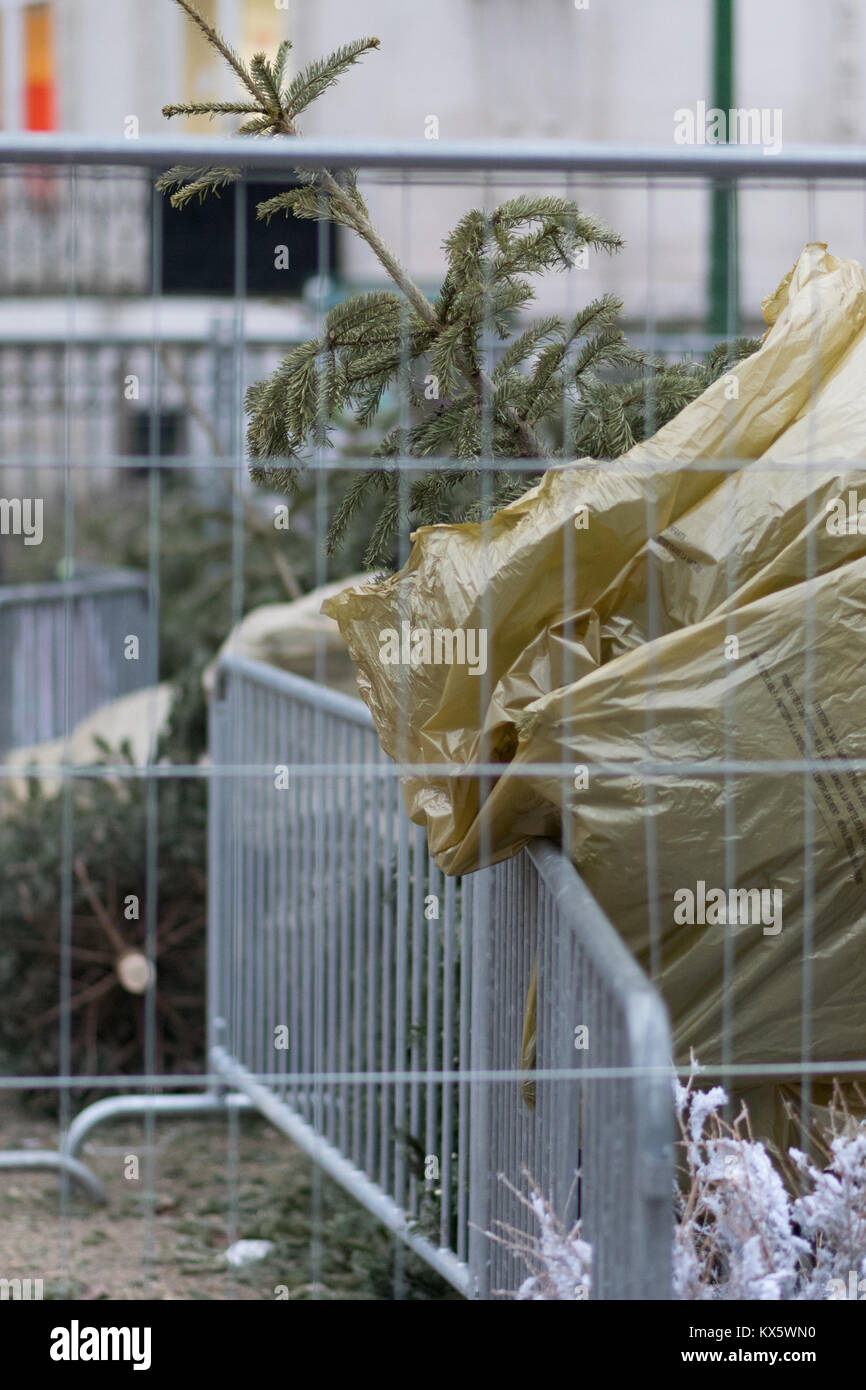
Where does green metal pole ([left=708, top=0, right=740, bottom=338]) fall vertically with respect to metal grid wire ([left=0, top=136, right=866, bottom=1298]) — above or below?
above

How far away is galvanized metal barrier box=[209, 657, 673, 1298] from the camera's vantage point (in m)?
1.73

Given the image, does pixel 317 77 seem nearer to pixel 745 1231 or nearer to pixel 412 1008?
pixel 412 1008

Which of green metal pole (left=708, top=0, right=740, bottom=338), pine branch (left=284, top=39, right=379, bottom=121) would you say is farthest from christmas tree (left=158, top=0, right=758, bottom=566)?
green metal pole (left=708, top=0, right=740, bottom=338)

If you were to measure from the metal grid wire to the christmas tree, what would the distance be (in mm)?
83

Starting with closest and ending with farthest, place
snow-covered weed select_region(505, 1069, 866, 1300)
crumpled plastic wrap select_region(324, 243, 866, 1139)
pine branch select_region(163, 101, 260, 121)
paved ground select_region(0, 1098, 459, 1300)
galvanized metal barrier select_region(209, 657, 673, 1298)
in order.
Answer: galvanized metal barrier select_region(209, 657, 673, 1298) < snow-covered weed select_region(505, 1069, 866, 1300) < crumpled plastic wrap select_region(324, 243, 866, 1139) < pine branch select_region(163, 101, 260, 121) < paved ground select_region(0, 1098, 459, 1300)

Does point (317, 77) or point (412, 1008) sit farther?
point (412, 1008)

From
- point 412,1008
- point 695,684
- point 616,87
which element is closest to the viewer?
point 695,684

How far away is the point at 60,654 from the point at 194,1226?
296 cm

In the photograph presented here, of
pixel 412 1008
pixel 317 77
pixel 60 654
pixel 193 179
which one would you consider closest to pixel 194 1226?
pixel 412 1008

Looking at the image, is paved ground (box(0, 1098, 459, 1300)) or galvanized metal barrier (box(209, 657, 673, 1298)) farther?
paved ground (box(0, 1098, 459, 1300))

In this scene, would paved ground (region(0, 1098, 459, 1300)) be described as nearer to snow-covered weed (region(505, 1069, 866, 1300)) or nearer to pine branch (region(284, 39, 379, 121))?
snow-covered weed (region(505, 1069, 866, 1300))

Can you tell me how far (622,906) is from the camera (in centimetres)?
215

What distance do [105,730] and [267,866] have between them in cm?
235

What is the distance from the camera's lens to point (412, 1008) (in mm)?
2938
